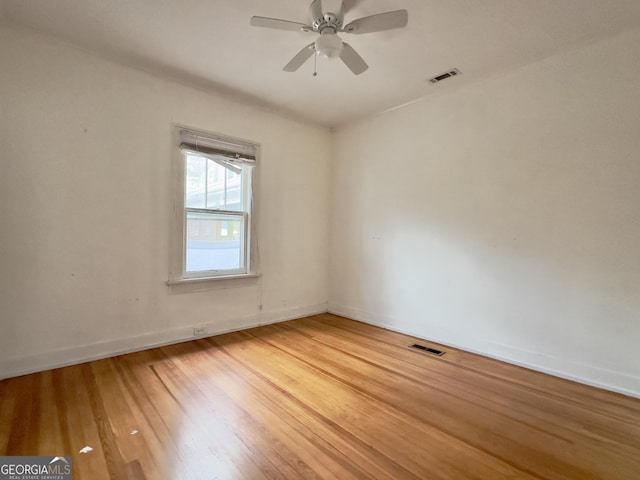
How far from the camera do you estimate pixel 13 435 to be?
165 centimetres

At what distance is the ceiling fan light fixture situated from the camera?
198cm

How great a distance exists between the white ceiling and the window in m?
0.69

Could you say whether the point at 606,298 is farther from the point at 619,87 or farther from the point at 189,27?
the point at 189,27

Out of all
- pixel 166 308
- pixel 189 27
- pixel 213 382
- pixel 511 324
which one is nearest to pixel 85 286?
pixel 166 308

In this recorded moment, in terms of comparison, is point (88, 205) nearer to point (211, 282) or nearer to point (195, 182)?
point (195, 182)

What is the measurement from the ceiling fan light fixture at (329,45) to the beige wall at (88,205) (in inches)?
Answer: 71.1

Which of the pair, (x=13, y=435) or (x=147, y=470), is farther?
(x=13, y=435)

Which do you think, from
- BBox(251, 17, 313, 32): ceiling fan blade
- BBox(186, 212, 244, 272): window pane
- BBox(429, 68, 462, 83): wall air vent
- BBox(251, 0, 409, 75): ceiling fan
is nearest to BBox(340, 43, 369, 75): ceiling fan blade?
BBox(251, 0, 409, 75): ceiling fan

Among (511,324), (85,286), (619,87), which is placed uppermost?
(619,87)

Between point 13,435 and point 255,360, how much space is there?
1561 millimetres

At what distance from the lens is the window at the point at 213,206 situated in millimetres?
3182

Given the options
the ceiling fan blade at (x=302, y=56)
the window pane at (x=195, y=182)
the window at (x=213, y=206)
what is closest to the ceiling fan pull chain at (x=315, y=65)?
the ceiling fan blade at (x=302, y=56)

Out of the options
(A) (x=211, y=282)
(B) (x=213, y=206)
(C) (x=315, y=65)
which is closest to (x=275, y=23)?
(C) (x=315, y=65)

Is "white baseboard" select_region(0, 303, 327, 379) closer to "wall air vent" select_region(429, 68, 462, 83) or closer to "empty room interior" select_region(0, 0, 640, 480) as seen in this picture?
"empty room interior" select_region(0, 0, 640, 480)
